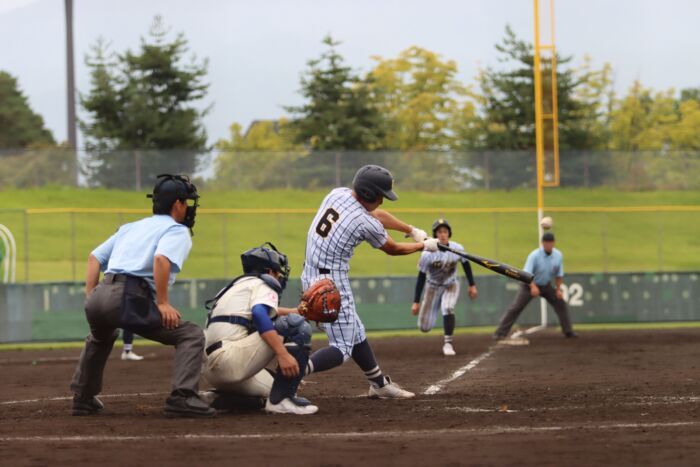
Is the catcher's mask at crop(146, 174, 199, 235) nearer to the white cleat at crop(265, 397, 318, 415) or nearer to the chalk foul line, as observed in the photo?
the white cleat at crop(265, 397, 318, 415)

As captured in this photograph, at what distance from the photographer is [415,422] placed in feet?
A: 28.7

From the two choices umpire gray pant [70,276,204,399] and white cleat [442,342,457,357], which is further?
white cleat [442,342,457,357]

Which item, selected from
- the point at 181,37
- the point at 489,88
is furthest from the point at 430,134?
the point at 181,37

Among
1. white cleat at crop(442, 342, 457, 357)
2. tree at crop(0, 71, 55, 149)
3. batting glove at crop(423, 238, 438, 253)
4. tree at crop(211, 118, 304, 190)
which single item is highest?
tree at crop(0, 71, 55, 149)

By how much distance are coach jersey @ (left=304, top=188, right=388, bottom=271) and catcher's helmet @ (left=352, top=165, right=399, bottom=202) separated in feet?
0.56

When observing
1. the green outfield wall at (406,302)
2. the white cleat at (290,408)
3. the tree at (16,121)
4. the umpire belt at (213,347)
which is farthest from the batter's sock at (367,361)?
the tree at (16,121)

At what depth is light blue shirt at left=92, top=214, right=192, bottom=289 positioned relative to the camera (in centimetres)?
880

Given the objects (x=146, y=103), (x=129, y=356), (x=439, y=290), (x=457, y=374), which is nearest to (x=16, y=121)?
(x=146, y=103)

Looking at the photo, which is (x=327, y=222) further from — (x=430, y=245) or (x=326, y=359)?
(x=326, y=359)

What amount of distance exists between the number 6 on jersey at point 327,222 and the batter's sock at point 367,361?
1034 millimetres

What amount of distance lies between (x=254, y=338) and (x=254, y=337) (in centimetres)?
1

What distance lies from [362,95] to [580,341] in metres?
36.4

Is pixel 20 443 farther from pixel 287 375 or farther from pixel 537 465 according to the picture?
pixel 537 465

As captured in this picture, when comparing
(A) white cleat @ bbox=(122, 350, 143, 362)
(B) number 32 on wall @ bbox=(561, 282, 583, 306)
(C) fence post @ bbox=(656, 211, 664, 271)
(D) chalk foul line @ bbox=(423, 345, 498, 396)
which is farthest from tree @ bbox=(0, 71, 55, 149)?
(D) chalk foul line @ bbox=(423, 345, 498, 396)
